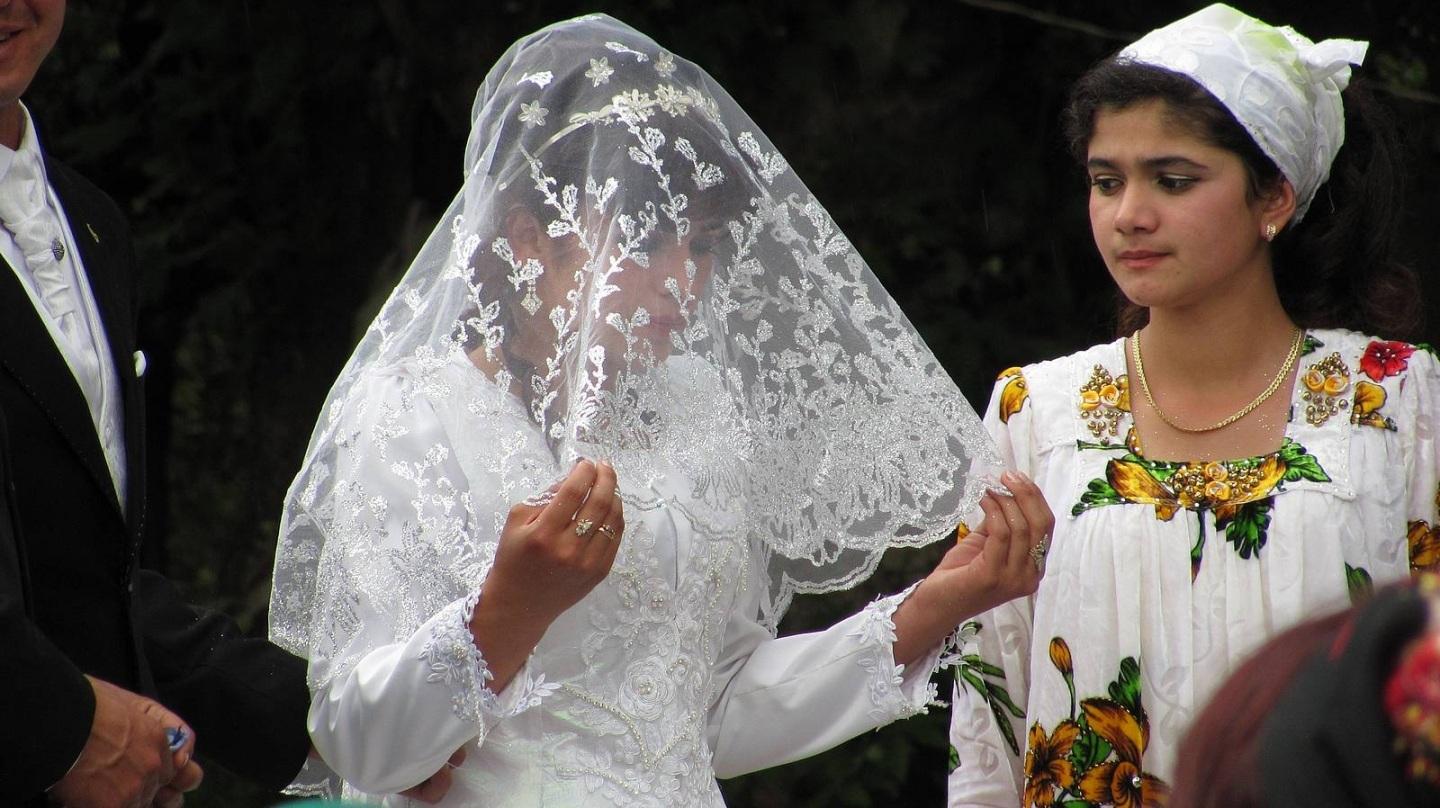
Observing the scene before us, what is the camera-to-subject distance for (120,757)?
2.25m

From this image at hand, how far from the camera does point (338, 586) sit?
2352mm

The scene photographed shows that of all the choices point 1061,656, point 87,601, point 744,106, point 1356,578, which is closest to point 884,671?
point 1061,656

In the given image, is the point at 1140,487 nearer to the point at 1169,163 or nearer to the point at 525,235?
the point at 1169,163

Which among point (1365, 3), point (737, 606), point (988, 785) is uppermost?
point (1365, 3)

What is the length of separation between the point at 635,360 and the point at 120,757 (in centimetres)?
79

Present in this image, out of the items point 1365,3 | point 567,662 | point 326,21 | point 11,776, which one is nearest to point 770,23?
point 326,21

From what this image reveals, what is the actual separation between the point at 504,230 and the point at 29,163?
73 centimetres

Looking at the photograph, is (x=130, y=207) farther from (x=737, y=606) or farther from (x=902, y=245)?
(x=737, y=606)

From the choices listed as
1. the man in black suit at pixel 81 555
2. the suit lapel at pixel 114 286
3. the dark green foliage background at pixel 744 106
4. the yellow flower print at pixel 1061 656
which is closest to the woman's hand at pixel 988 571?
the yellow flower print at pixel 1061 656

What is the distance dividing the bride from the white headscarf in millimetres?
682

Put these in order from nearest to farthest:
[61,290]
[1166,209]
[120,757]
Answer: [120,757], [61,290], [1166,209]

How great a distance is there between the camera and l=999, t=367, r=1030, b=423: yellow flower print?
310 centimetres

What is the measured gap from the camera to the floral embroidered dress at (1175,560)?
2.81 metres

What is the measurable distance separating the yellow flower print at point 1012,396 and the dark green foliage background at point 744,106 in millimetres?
1364
